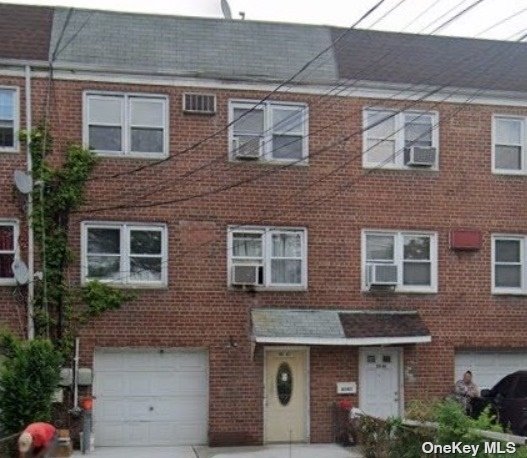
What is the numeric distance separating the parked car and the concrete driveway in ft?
9.67

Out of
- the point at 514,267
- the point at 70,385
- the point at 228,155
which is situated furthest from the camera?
the point at 514,267

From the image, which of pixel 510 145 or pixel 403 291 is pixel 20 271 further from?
pixel 510 145

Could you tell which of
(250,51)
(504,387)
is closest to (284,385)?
(504,387)

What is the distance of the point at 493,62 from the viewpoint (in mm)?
21453

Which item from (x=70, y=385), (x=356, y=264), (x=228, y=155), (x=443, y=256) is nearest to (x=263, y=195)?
(x=228, y=155)

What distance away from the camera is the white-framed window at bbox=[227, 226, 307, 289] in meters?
19.2

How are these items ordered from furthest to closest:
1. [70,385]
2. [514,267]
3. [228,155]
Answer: [514,267] < [228,155] < [70,385]

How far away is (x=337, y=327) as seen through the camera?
18.9m

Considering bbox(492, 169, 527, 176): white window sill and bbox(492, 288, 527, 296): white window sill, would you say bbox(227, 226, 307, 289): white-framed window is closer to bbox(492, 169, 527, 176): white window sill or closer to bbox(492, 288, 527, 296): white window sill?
bbox(492, 288, 527, 296): white window sill

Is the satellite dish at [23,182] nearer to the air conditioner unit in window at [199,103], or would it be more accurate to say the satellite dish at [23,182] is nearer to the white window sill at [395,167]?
the air conditioner unit in window at [199,103]

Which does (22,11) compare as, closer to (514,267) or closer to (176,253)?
(176,253)

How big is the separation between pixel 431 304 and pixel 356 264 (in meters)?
1.97

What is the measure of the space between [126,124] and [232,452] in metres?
7.24

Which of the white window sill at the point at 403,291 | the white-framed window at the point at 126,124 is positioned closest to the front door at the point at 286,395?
the white window sill at the point at 403,291
